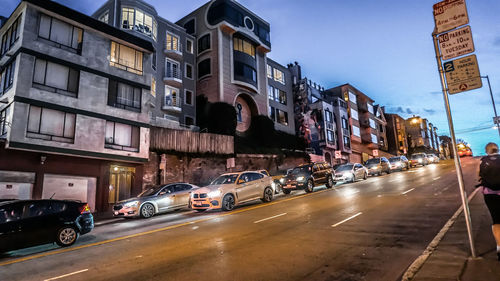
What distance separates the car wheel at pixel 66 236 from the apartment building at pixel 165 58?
15.8 m

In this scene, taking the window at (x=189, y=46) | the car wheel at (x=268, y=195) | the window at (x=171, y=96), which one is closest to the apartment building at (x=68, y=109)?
the window at (x=171, y=96)

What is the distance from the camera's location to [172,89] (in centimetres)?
3098

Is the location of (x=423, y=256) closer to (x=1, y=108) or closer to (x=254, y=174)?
(x=254, y=174)

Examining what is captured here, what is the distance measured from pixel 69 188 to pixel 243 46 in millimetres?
25642

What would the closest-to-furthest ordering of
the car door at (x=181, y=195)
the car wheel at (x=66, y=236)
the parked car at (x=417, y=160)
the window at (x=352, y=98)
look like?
the car wheel at (x=66, y=236)
the car door at (x=181, y=195)
the parked car at (x=417, y=160)
the window at (x=352, y=98)

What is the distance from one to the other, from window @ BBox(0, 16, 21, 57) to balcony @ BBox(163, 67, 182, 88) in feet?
41.7

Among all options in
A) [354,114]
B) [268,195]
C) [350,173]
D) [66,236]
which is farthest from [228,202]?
[354,114]

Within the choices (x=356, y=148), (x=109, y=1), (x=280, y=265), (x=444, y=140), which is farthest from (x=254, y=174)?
(x=444, y=140)

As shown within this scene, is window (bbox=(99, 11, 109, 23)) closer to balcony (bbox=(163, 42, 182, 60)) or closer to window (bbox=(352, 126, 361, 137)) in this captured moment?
balcony (bbox=(163, 42, 182, 60))

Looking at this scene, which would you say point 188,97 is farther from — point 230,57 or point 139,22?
point 139,22

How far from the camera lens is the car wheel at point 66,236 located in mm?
9148

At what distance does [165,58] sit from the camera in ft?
100

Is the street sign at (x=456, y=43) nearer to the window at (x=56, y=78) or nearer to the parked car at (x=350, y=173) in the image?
the parked car at (x=350, y=173)

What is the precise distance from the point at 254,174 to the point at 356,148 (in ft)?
159
